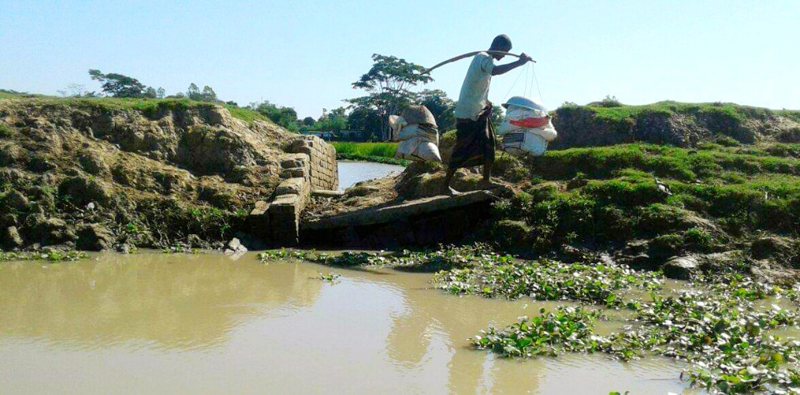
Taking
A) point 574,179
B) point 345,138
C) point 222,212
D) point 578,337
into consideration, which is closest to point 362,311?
point 578,337

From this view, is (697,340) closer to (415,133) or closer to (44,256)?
(415,133)

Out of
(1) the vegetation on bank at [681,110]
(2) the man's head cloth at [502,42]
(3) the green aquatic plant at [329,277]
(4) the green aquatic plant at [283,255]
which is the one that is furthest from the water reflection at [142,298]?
(1) the vegetation on bank at [681,110]

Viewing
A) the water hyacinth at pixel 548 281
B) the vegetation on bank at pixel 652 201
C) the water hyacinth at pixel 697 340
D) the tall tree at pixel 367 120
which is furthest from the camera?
the tall tree at pixel 367 120

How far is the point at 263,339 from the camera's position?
5328mm

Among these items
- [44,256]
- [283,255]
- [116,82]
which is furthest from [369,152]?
[44,256]

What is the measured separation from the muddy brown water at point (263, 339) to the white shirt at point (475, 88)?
2.67 meters

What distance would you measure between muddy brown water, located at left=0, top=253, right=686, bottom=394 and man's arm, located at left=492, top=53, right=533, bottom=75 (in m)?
2.91

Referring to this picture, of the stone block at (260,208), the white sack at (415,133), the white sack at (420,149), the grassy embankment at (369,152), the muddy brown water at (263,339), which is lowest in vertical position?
the muddy brown water at (263,339)

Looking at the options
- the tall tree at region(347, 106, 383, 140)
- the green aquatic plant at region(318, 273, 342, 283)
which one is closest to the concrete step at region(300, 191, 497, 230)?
the green aquatic plant at region(318, 273, 342, 283)

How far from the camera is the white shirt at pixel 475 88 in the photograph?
898 centimetres

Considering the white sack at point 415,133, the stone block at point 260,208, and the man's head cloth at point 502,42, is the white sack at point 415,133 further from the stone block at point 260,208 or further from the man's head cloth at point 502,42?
the stone block at point 260,208

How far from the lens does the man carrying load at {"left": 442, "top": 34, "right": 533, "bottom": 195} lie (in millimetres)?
9008

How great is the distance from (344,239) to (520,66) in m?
3.43

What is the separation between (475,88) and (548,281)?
10.3 feet
